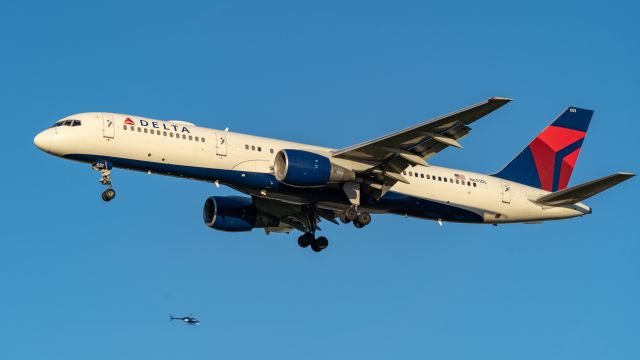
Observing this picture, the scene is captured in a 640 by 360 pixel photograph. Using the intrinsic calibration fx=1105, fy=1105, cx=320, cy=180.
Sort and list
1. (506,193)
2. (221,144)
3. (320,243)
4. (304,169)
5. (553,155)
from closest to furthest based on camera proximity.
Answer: (304,169) → (221,144) → (506,193) → (320,243) → (553,155)

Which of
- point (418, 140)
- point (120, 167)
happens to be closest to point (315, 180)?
point (418, 140)

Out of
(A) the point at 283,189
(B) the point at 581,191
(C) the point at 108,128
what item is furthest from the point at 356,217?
(C) the point at 108,128

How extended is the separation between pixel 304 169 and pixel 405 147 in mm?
4500

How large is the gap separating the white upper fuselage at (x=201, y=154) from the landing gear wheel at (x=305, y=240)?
3525 millimetres

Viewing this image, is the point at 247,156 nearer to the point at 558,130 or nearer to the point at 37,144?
the point at 37,144

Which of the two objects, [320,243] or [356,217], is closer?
[356,217]

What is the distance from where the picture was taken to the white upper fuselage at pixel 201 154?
1838 inches

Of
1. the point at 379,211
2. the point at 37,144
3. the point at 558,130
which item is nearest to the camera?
the point at 37,144

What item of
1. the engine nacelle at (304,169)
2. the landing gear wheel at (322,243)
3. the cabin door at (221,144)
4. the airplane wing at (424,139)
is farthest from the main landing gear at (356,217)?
the cabin door at (221,144)

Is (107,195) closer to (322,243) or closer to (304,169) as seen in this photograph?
(304,169)

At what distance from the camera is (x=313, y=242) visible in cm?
5372

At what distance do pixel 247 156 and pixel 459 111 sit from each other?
1011 cm

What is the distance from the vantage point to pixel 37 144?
1834 inches

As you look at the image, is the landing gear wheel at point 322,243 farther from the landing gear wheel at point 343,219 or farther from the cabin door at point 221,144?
the cabin door at point 221,144
